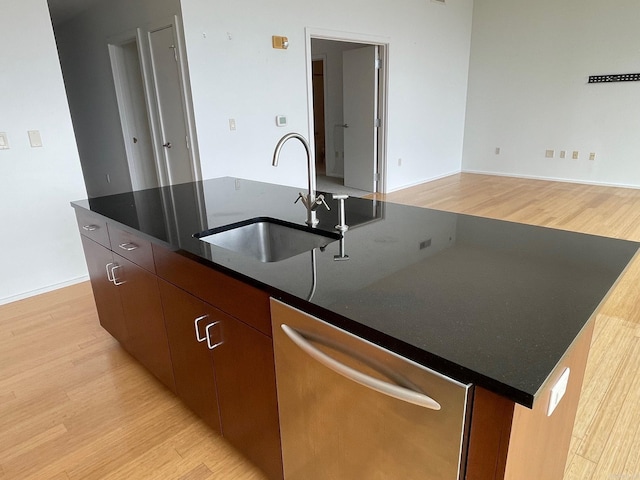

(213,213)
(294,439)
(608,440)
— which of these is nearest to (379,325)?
(294,439)

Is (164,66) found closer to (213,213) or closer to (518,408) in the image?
(213,213)

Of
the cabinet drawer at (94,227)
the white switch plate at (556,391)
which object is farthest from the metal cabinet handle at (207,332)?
the white switch plate at (556,391)

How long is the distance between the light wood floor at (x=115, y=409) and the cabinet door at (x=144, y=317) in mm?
176

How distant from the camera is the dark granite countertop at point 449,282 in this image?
719mm

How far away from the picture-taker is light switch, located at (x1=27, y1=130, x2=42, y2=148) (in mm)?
2873

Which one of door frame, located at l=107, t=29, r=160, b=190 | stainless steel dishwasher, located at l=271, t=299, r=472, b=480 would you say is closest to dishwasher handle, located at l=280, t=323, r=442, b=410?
stainless steel dishwasher, located at l=271, t=299, r=472, b=480

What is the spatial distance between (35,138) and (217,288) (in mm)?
2525

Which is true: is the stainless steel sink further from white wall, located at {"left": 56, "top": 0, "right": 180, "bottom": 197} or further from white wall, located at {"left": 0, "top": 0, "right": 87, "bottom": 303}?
white wall, located at {"left": 56, "top": 0, "right": 180, "bottom": 197}

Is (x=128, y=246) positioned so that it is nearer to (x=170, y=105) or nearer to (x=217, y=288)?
(x=217, y=288)

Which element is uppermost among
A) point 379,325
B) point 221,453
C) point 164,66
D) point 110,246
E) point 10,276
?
point 164,66

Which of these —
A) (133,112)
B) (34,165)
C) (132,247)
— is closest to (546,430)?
(132,247)

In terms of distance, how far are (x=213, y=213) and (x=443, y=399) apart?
50.3 inches

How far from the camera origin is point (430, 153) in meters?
6.59

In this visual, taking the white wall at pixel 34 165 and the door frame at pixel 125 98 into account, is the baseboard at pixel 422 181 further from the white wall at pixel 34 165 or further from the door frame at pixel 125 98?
the white wall at pixel 34 165
